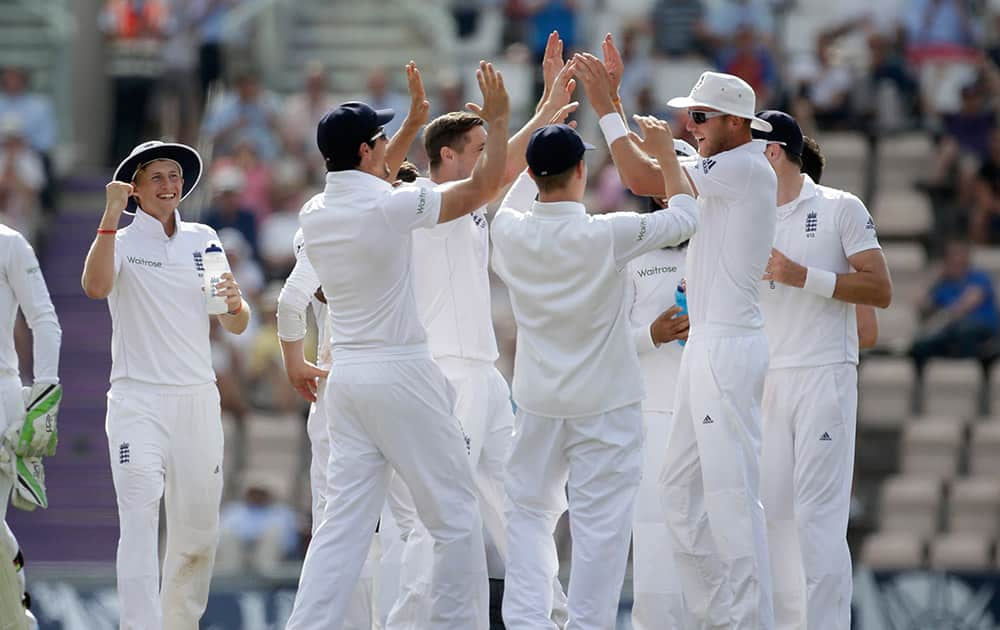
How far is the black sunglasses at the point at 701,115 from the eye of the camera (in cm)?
855

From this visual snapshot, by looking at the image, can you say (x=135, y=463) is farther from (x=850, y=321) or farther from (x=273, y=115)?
(x=273, y=115)

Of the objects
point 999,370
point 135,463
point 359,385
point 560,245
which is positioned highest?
point 560,245

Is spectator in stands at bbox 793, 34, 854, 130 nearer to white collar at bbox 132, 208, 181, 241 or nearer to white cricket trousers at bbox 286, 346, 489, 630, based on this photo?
white collar at bbox 132, 208, 181, 241

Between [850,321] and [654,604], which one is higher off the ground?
[850,321]

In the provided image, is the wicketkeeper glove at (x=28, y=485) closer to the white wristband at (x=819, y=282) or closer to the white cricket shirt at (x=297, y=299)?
the white cricket shirt at (x=297, y=299)

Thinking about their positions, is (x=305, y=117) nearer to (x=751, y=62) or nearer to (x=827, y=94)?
(x=751, y=62)

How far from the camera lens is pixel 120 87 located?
20.1 meters

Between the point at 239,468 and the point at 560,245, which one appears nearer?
the point at 560,245

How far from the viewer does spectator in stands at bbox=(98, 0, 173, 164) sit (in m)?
19.8

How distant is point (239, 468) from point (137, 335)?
6.42 metres

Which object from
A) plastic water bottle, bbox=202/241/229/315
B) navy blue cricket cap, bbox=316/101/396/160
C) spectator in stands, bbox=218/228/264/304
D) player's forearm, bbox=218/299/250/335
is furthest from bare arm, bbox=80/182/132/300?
spectator in stands, bbox=218/228/264/304

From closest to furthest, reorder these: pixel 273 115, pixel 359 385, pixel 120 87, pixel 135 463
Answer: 1. pixel 359 385
2. pixel 135 463
3. pixel 273 115
4. pixel 120 87

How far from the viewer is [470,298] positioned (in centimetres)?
909

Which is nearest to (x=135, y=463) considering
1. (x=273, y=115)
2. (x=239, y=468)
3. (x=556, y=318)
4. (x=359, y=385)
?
(x=359, y=385)
